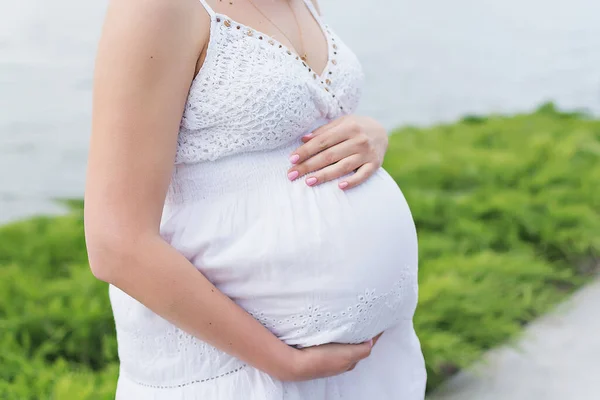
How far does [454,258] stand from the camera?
9.39 ft

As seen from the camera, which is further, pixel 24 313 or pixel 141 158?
pixel 24 313

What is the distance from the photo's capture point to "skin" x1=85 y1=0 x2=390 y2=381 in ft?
2.75

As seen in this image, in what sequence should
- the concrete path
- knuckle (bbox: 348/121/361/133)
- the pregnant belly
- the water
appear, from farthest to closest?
the water < the concrete path < knuckle (bbox: 348/121/361/133) < the pregnant belly

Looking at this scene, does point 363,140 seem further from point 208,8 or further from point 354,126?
point 208,8

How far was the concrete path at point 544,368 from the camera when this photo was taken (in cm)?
224

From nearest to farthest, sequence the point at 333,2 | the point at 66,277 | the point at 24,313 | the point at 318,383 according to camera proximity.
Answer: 1. the point at 318,383
2. the point at 24,313
3. the point at 66,277
4. the point at 333,2

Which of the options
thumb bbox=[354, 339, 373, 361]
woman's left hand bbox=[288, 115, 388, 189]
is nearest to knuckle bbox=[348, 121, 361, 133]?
woman's left hand bbox=[288, 115, 388, 189]

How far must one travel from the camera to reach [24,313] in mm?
2479

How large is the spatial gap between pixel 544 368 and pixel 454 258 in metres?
0.62

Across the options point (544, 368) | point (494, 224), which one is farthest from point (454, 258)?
point (544, 368)

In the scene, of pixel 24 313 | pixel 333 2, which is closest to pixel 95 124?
pixel 24 313

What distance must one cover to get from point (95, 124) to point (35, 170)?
3.50 m

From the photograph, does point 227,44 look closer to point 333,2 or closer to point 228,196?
point 228,196

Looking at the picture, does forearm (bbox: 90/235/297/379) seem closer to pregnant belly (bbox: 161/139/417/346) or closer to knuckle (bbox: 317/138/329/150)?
pregnant belly (bbox: 161/139/417/346)
